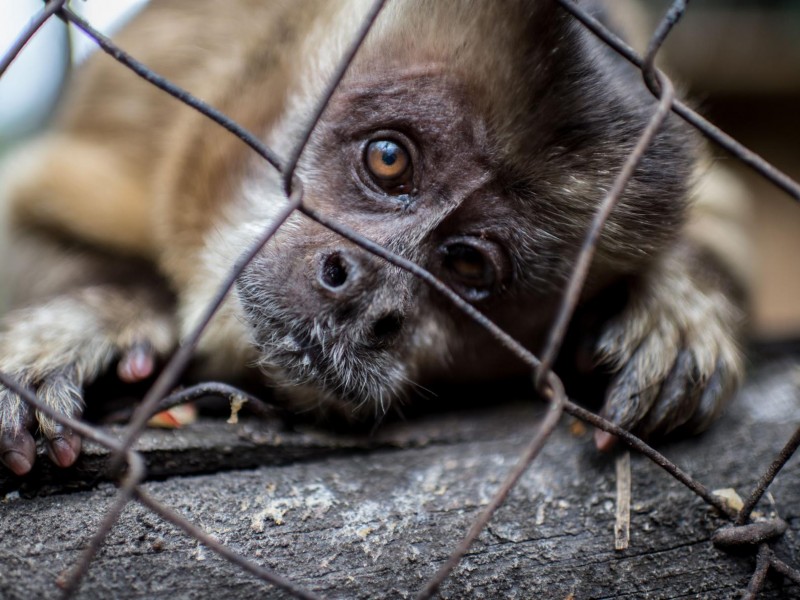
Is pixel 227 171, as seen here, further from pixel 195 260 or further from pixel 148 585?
pixel 148 585

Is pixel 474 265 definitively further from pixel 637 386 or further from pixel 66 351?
pixel 66 351

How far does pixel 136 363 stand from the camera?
8.39ft

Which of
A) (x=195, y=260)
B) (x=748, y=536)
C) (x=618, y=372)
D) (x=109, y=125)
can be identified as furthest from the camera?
(x=109, y=125)

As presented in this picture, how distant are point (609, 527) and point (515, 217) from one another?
98 cm

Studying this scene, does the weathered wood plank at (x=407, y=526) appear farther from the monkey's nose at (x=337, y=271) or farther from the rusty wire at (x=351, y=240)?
the monkey's nose at (x=337, y=271)

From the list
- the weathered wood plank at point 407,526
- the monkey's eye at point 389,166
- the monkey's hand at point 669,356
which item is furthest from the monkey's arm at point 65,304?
the monkey's hand at point 669,356

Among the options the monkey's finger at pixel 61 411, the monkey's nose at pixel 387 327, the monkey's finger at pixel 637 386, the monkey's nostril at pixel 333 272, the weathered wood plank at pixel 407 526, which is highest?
the monkey's finger at pixel 637 386

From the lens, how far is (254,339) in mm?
2426

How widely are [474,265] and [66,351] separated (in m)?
1.36

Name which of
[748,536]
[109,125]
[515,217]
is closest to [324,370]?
[515,217]

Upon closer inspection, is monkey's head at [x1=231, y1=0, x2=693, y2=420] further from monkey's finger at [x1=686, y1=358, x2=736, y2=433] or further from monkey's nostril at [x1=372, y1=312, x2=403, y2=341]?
monkey's finger at [x1=686, y1=358, x2=736, y2=433]

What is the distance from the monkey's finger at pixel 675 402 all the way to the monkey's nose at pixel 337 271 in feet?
3.50

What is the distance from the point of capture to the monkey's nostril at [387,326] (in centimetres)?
232

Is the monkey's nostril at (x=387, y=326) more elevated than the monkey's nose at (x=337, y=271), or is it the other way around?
the monkey's nose at (x=337, y=271)
